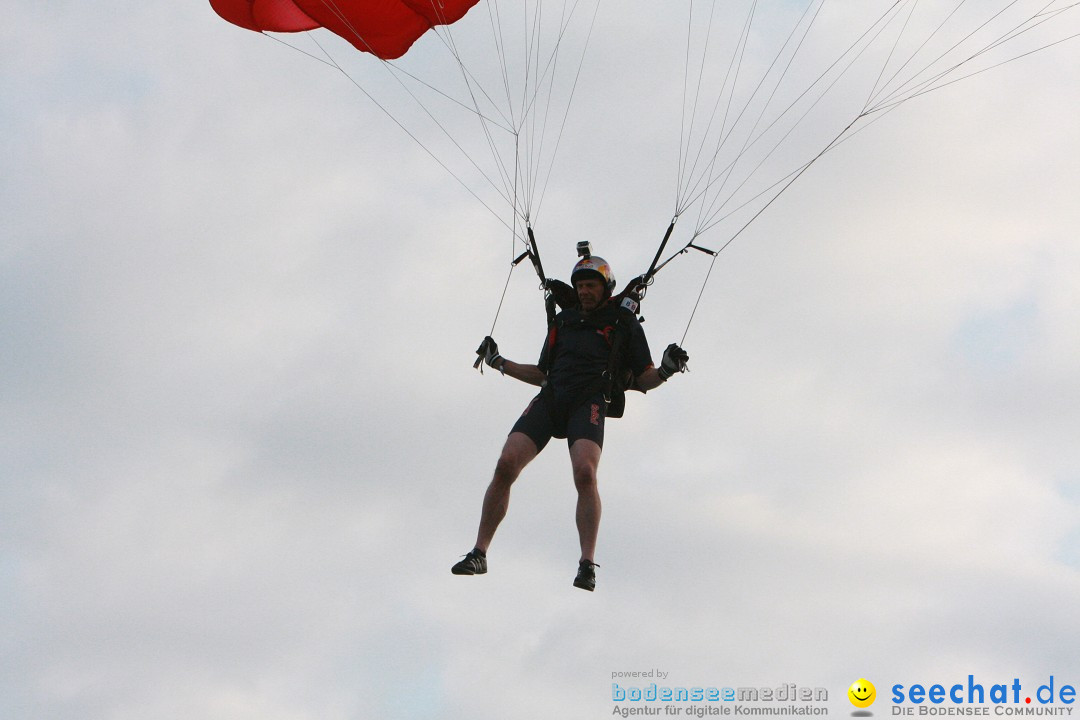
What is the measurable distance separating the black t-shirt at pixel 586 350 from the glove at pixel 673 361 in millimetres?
348

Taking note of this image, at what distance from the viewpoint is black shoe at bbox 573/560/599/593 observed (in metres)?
9.80

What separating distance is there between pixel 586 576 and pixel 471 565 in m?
0.79

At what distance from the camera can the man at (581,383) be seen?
33.3 ft

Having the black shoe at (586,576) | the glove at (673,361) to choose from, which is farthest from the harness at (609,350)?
the black shoe at (586,576)

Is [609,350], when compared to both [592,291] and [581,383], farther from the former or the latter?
[592,291]

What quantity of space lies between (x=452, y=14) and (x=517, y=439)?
4.71 meters

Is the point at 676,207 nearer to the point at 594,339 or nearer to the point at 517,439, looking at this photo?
the point at 594,339

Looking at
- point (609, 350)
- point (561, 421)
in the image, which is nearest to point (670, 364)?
point (609, 350)

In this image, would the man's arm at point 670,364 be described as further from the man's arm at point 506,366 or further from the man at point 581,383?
the man's arm at point 506,366

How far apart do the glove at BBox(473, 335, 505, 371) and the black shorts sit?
1.56 feet

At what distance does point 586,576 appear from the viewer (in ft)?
32.4

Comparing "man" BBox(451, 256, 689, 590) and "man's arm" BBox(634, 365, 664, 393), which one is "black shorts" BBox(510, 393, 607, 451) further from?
"man's arm" BBox(634, 365, 664, 393)

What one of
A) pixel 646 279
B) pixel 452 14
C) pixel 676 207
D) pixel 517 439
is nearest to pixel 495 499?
pixel 517 439

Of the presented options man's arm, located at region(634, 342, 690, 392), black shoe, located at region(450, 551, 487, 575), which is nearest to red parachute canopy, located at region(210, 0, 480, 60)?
man's arm, located at region(634, 342, 690, 392)
